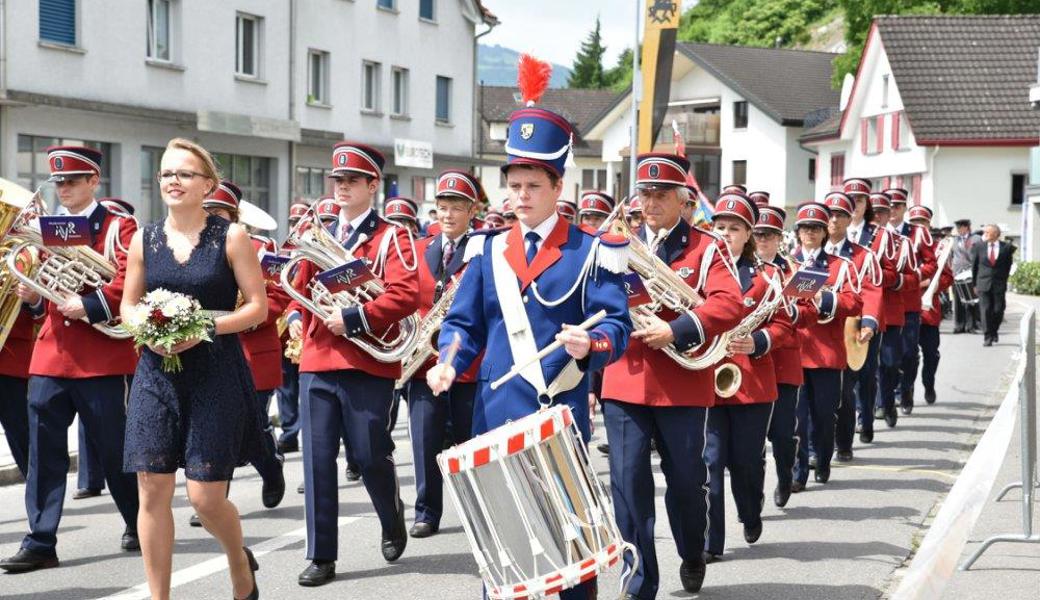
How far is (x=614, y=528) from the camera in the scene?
16.9 ft

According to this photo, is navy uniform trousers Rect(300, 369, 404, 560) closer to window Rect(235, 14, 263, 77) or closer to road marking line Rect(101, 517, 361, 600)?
road marking line Rect(101, 517, 361, 600)

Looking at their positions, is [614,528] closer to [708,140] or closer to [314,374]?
[314,374]

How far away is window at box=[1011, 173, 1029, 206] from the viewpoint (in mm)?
51438

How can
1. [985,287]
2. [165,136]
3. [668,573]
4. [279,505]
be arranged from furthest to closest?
[165,136], [985,287], [279,505], [668,573]

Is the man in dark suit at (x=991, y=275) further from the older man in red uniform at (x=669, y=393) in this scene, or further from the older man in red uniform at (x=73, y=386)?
the older man in red uniform at (x=73, y=386)

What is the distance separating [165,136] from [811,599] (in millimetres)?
26463

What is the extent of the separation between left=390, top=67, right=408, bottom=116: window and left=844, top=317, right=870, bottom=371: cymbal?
31.2 meters

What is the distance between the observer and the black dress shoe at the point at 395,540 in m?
8.26

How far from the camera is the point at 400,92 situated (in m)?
43.2

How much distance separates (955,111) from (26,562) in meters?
48.7

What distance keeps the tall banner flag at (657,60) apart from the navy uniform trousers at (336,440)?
13892mm

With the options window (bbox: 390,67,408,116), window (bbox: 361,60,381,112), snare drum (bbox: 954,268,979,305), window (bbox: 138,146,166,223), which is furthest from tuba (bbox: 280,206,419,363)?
window (bbox: 390,67,408,116)

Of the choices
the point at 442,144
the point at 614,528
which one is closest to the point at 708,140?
the point at 442,144

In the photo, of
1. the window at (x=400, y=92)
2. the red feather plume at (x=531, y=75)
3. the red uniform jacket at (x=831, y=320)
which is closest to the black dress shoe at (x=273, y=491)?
the red uniform jacket at (x=831, y=320)
